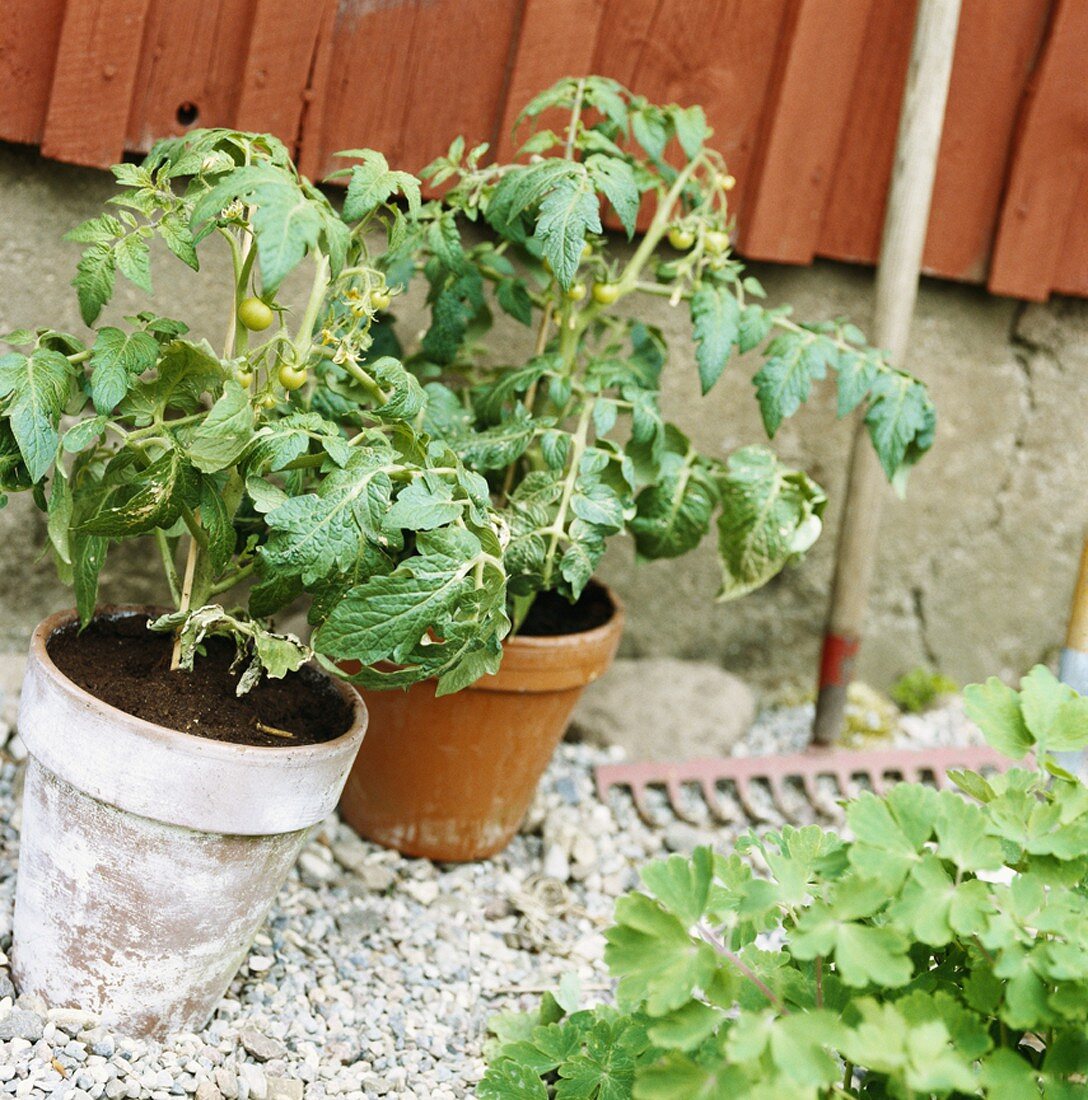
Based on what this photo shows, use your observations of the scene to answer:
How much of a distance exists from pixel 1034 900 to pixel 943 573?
2.07 m

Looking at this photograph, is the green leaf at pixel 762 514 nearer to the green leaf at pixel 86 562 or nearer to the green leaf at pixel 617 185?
the green leaf at pixel 617 185

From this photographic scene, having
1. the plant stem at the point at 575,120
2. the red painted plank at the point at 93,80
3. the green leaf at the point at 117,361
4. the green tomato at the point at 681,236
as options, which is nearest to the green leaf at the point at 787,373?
the green tomato at the point at 681,236

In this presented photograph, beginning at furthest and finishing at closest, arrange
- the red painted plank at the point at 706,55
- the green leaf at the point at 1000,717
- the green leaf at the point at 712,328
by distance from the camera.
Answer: the red painted plank at the point at 706,55 → the green leaf at the point at 712,328 → the green leaf at the point at 1000,717

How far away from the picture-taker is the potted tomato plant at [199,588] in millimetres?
1565

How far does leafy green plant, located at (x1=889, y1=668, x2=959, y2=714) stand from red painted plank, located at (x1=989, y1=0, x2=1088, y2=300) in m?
0.99

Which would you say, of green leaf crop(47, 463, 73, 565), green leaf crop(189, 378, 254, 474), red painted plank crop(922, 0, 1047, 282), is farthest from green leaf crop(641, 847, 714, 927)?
red painted plank crop(922, 0, 1047, 282)

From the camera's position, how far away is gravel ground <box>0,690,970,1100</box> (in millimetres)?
1674

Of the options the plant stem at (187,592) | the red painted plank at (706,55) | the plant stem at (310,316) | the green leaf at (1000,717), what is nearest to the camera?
the green leaf at (1000,717)

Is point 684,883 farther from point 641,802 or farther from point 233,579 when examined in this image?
point 641,802

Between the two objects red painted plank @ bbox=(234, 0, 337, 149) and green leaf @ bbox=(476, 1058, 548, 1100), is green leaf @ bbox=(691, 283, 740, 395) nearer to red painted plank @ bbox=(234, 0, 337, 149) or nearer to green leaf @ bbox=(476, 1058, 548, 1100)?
red painted plank @ bbox=(234, 0, 337, 149)

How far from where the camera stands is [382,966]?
2059 mm

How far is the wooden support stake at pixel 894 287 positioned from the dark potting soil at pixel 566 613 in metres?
0.63

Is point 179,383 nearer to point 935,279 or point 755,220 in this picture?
point 755,220

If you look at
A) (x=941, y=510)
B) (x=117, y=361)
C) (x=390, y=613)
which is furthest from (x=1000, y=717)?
(x=941, y=510)
